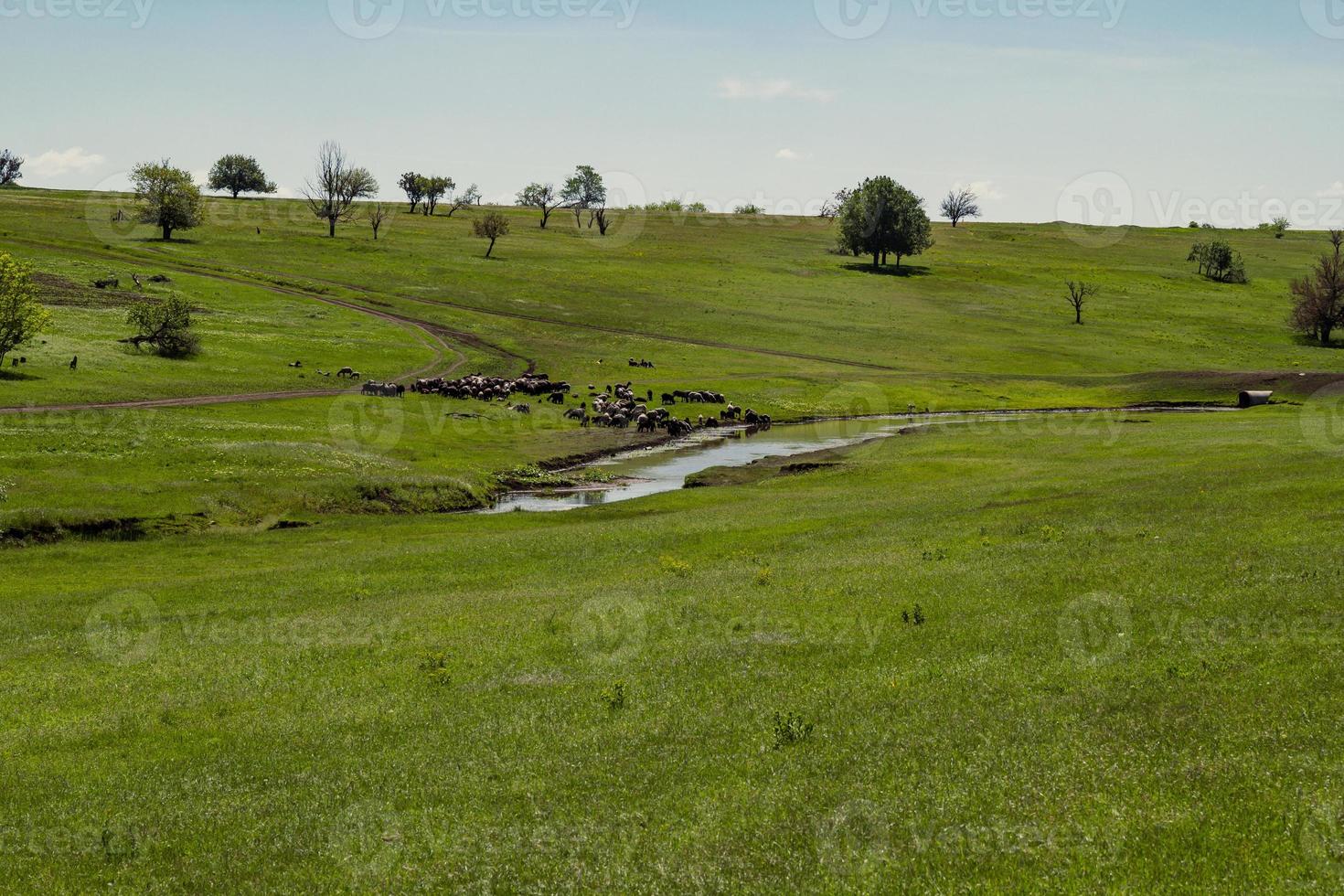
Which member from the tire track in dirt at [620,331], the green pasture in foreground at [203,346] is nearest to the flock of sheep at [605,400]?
the green pasture in foreground at [203,346]

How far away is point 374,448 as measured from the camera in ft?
230

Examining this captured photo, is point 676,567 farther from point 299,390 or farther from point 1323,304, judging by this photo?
point 1323,304

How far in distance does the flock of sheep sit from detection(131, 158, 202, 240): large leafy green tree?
9618 centimetres

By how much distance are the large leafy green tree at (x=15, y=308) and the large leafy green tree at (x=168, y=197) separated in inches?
3904

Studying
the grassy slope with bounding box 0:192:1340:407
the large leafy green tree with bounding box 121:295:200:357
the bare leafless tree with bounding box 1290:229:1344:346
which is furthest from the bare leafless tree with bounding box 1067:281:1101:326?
the large leafy green tree with bounding box 121:295:200:357

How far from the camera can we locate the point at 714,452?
81.6 metres

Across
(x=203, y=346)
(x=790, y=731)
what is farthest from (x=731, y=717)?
(x=203, y=346)

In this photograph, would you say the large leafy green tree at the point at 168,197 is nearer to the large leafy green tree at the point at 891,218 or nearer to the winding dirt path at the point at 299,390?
the winding dirt path at the point at 299,390

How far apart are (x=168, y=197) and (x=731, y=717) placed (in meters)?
177

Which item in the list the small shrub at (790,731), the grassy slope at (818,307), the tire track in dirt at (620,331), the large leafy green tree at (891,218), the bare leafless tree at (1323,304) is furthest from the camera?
the large leafy green tree at (891,218)

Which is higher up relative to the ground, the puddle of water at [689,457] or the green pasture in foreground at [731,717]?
the green pasture in foreground at [731,717]

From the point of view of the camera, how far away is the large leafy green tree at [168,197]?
16988cm

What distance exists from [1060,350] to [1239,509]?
113m

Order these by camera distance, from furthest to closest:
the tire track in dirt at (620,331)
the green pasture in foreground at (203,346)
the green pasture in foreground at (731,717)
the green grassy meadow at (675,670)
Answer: the tire track in dirt at (620,331) → the green pasture in foreground at (203,346) → the green grassy meadow at (675,670) → the green pasture in foreground at (731,717)
